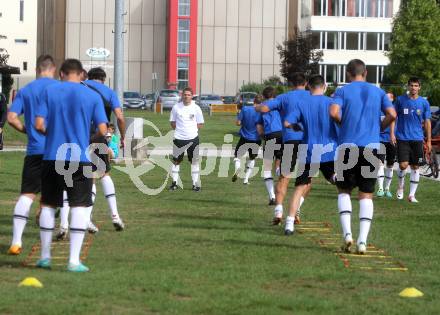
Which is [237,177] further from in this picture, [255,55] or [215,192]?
[255,55]

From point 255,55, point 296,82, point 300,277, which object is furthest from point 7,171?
point 255,55

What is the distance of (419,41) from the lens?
80.3m

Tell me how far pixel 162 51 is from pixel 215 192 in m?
83.3

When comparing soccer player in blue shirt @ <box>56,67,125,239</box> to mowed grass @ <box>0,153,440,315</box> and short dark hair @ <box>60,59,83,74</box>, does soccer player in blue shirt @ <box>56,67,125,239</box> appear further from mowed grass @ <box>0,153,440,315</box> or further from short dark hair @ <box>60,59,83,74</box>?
short dark hair @ <box>60,59,83,74</box>

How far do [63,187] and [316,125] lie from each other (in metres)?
4.00

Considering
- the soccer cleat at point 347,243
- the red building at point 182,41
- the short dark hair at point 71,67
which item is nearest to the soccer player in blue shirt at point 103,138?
the short dark hair at point 71,67

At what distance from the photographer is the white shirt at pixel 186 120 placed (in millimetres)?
21484

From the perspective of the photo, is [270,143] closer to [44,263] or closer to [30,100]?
[30,100]

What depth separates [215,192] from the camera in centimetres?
2102

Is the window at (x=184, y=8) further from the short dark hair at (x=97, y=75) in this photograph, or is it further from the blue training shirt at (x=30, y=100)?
the blue training shirt at (x=30, y=100)

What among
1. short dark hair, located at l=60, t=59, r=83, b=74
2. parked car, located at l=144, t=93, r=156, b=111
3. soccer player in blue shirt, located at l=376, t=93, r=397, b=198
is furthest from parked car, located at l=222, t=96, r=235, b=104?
short dark hair, located at l=60, t=59, r=83, b=74

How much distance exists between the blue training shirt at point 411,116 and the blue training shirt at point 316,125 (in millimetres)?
5202

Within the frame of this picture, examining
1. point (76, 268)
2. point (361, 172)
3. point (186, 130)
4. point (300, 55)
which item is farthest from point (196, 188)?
point (300, 55)

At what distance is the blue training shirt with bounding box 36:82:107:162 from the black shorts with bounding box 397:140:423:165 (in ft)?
30.6
